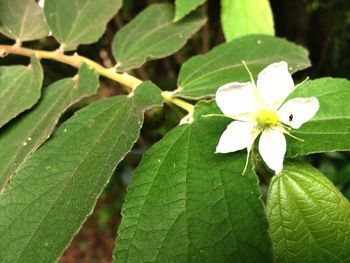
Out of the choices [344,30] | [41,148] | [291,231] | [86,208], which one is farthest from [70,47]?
[344,30]

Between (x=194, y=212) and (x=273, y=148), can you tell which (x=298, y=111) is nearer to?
(x=273, y=148)

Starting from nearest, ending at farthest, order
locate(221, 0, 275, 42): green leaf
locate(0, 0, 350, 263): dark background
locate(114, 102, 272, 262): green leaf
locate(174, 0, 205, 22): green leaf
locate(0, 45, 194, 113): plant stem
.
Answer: locate(114, 102, 272, 262): green leaf, locate(0, 45, 194, 113): plant stem, locate(174, 0, 205, 22): green leaf, locate(221, 0, 275, 42): green leaf, locate(0, 0, 350, 263): dark background

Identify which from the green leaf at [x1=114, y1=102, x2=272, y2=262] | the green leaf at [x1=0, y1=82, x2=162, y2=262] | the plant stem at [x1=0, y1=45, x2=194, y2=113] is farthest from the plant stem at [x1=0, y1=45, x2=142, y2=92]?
the green leaf at [x1=114, y1=102, x2=272, y2=262]

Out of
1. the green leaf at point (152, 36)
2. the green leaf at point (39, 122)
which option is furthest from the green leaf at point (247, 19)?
the green leaf at point (39, 122)

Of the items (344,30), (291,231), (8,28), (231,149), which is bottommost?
→ (344,30)

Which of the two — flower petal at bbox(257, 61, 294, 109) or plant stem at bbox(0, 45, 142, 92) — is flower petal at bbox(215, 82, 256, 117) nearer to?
flower petal at bbox(257, 61, 294, 109)

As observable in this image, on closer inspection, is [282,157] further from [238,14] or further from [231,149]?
[238,14]

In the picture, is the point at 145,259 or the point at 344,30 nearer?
the point at 145,259
